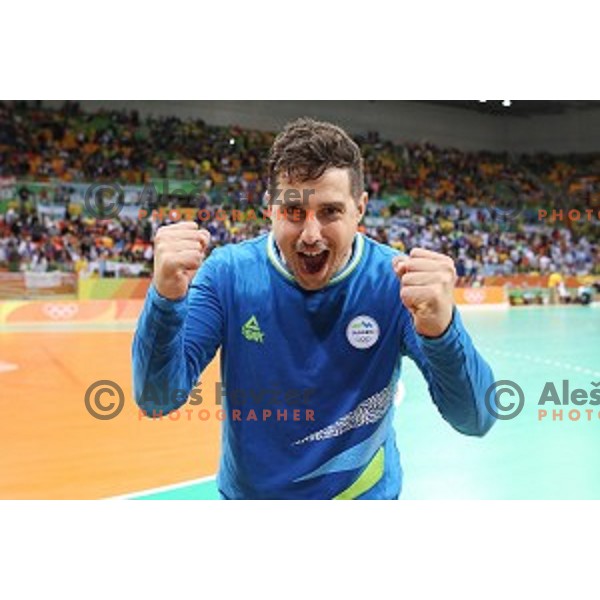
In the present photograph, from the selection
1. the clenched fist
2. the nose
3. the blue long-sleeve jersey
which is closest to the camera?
the clenched fist

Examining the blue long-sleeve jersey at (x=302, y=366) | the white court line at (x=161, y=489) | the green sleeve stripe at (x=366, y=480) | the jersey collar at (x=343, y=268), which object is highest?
the jersey collar at (x=343, y=268)

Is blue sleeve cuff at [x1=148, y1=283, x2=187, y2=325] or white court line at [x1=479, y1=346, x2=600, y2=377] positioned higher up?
blue sleeve cuff at [x1=148, y1=283, x2=187, y2=325]

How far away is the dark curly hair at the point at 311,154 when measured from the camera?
1.75 meters

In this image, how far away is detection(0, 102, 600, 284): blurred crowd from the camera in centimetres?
1667

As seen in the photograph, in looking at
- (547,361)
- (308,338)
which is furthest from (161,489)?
(547,361)

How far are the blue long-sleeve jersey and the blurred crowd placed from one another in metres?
13.5

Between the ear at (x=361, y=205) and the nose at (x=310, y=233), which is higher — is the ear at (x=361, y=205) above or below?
above

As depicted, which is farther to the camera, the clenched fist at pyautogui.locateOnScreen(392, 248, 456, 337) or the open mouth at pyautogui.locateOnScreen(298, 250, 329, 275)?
the open mouth at pyautogui.locateOnScreen(298, 250, 329, 275)

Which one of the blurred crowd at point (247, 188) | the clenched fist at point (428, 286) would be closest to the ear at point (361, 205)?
the clenched fist at point (428, 286)

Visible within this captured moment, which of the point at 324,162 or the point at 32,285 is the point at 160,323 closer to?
the point at 324,162

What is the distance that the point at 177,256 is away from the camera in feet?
5.09

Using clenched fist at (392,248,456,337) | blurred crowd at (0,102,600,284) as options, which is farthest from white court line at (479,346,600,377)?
clenched fist at (392,248,456,337)

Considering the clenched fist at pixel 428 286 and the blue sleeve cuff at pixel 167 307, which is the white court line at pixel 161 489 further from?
the clenched fist at pixel 428 286

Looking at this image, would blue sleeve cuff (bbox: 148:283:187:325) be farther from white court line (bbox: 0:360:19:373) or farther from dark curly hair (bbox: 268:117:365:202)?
white court line (bbox: 0:360:19:373)
